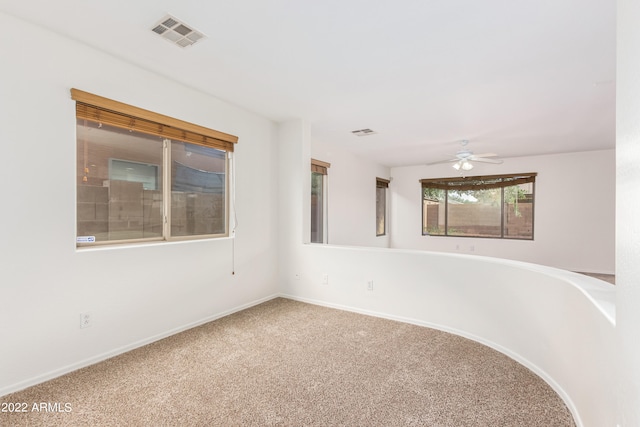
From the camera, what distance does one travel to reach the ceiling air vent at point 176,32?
7.01 ft

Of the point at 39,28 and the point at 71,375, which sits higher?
the point at 39,28

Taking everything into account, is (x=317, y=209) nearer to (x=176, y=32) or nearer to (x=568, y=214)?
(x=176, y=32)

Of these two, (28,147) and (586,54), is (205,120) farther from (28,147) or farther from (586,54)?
(586,54)

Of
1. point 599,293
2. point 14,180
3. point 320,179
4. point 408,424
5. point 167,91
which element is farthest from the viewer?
point 320,179

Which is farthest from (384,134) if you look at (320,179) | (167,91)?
(167,91)

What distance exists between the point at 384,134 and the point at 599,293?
12.3ft

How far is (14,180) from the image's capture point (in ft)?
6.89

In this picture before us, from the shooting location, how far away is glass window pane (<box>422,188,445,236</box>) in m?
7.75

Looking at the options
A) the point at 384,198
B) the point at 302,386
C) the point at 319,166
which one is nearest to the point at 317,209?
the point at 319,166

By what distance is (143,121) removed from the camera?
2871 millimetres

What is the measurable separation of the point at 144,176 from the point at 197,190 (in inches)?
24.4

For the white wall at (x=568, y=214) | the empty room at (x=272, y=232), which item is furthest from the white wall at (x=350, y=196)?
the white wall at (x=568, y=214)

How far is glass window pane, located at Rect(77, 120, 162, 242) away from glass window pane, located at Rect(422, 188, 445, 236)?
6.37 m

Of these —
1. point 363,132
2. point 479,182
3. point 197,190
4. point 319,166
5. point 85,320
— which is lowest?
point 85,320
